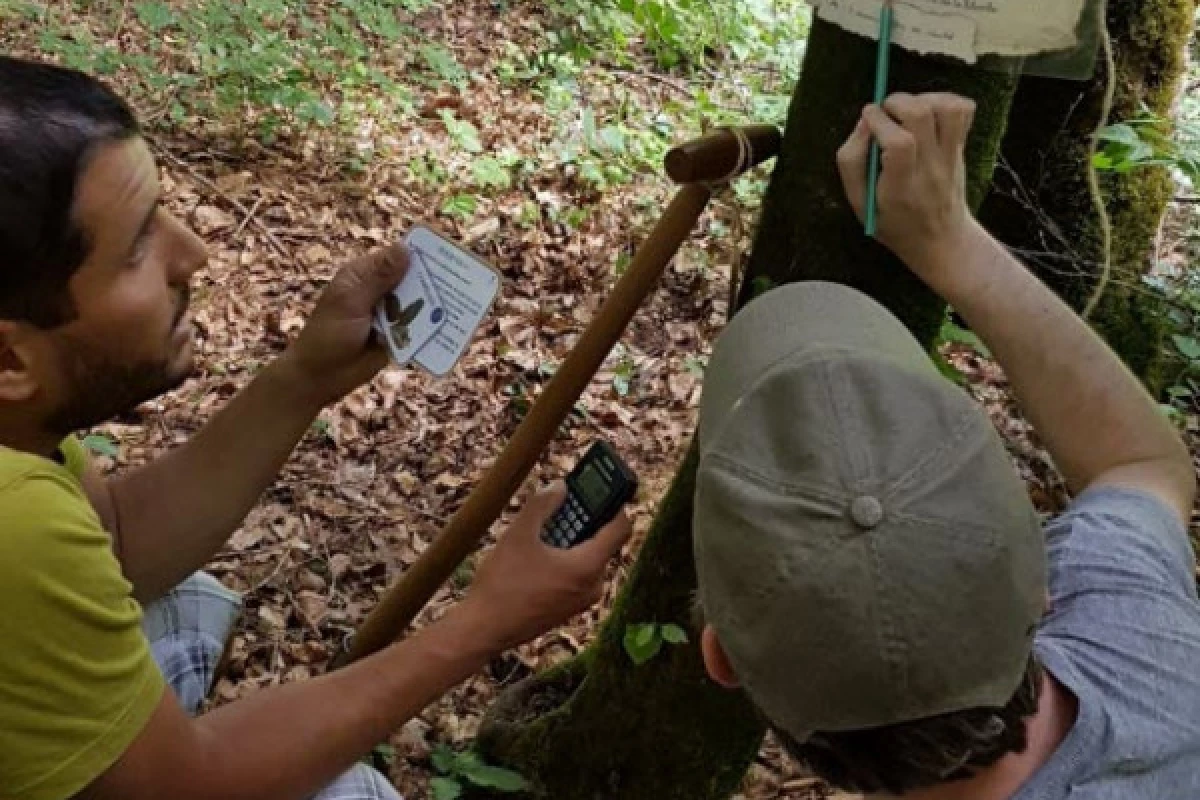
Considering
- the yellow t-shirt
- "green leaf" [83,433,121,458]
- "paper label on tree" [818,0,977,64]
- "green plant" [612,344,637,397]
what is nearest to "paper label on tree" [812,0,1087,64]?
"paper label on tree" [818,0,977,64]

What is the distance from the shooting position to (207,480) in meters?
2.16

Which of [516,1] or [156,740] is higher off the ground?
[156,740]

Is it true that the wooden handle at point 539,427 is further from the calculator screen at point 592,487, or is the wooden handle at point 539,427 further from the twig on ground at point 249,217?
Result: the twig on ground at point 249,217

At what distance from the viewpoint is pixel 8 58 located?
1.62 meters

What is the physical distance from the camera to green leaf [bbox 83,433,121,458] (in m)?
3.30

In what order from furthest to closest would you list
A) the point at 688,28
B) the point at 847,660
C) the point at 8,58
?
the point at 688,28 → the point at 8,58 → the point at 847,660

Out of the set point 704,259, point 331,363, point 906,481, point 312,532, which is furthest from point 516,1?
point 906,481

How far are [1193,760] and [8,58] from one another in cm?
181

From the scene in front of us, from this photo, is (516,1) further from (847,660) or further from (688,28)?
(847,660)

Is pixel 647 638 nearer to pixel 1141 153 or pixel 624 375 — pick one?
pixel 1141 153

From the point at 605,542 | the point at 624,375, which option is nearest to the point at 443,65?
the point at 624,375

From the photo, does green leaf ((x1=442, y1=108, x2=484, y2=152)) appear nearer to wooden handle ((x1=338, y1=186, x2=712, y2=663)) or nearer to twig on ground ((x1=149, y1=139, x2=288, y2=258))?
twig on ground ((x1=149, y1=139, x2=288, y2=258))

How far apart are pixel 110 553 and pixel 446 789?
4.00 ft

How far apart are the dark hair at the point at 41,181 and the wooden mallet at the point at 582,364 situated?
78 centimetres
